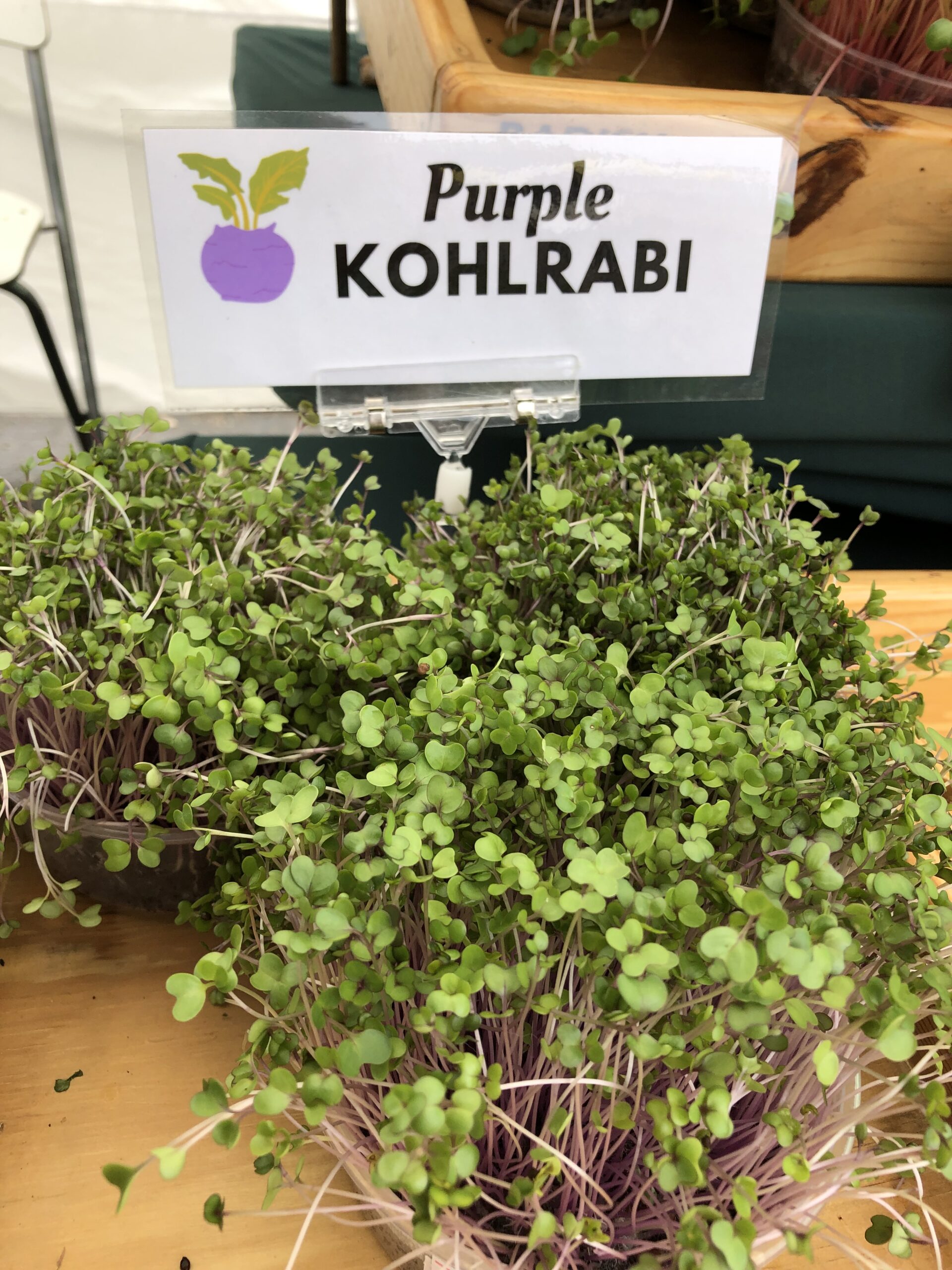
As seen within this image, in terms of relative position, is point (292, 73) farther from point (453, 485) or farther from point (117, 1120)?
point (117, 1120)

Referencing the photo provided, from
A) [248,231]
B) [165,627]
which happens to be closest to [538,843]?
[165,627]

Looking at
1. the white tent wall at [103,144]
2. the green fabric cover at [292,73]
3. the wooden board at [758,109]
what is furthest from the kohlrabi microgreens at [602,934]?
the white tent wall at [103,144]

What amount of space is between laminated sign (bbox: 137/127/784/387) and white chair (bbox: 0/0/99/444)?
21.0 inches

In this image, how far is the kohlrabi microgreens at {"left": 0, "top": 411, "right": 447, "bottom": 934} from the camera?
58 centimetres

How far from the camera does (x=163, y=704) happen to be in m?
0.55

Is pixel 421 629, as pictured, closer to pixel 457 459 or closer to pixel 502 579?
pixel 502 579

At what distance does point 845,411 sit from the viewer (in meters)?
1.07

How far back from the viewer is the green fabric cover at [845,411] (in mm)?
1010

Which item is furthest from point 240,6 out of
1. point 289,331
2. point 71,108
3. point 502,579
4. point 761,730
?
point 761,730

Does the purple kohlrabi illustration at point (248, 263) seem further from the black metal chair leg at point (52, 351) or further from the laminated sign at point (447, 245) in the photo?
the black metal chair leg at point (52, 351)

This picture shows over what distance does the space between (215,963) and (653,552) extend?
0.47m

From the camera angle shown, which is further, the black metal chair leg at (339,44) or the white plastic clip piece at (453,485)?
the black metal chair leg at (339,44)

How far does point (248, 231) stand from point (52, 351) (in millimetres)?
688

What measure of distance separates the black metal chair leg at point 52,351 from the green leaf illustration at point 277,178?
0.62 meters
